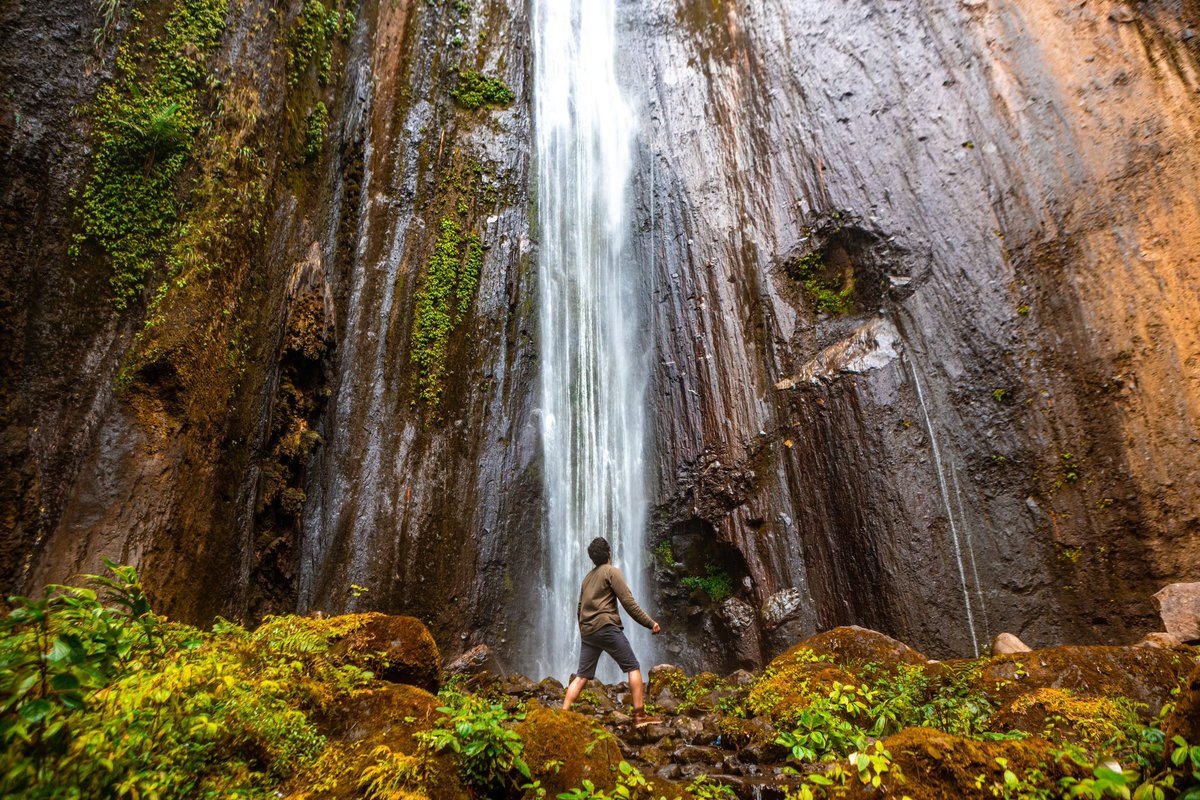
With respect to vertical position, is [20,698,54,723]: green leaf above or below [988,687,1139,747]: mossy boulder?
above

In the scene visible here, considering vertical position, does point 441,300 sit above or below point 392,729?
above

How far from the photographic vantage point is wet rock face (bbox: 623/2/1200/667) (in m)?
7.46

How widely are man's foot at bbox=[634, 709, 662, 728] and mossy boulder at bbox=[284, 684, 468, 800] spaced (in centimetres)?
234

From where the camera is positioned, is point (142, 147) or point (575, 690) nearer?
point (575, 690)

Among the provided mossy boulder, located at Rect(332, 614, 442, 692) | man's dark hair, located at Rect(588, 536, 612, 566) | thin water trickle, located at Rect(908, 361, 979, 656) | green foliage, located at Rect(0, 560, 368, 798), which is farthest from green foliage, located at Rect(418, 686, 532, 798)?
thin water trickle, located at Rect(908, 361, 979, 656)

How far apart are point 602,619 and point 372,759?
3.27m

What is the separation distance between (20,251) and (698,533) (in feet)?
30.2

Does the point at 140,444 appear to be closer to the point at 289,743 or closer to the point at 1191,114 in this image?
the point at 289,743

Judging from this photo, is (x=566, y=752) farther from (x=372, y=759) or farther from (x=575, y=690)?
(x=575, y=690)

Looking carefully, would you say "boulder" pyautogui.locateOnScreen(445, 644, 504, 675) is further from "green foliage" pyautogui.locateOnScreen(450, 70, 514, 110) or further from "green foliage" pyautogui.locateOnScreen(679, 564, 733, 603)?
"green foliage" pyautogui.locateOnScreen(450, 70, 514, 110)

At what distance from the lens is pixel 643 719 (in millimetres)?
4977

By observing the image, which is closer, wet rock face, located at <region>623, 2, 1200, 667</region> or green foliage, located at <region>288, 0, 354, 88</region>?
wet rock face, located at <region>623, 2, 1200, 667</region>

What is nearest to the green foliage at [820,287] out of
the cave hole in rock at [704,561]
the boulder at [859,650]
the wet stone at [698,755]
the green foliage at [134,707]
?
the cave hole in rock at [704,561]

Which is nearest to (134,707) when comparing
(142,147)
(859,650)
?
(859,650)
